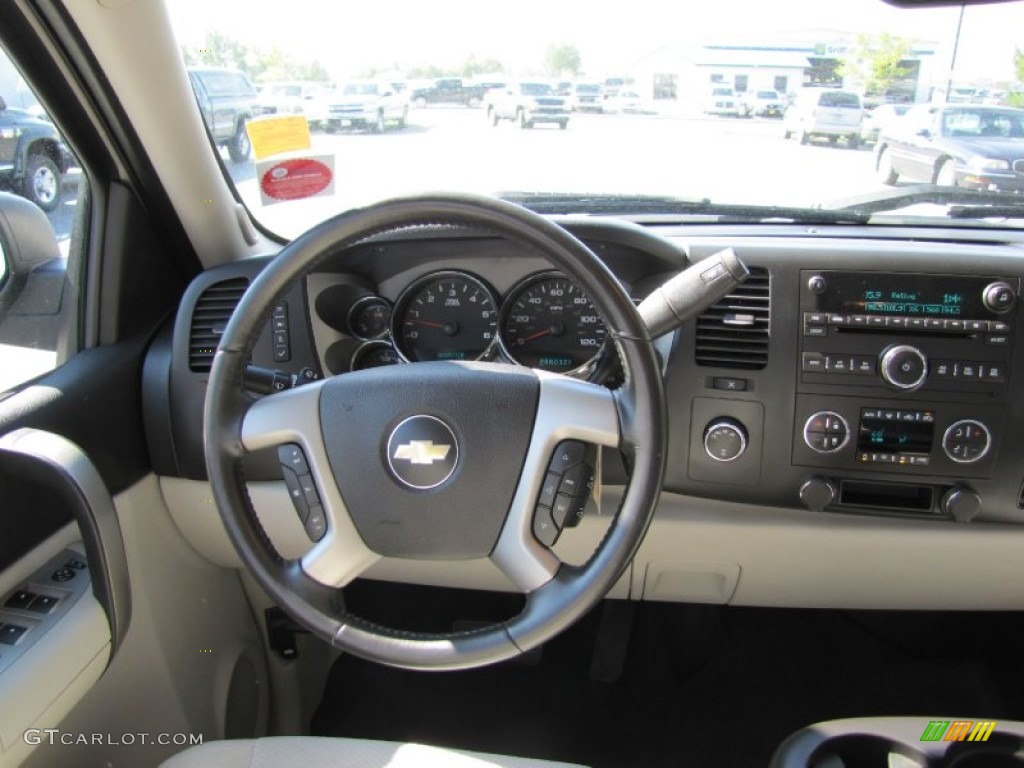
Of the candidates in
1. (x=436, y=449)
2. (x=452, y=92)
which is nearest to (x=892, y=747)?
(x=436, y=449)

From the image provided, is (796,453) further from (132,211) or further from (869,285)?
(132,211)

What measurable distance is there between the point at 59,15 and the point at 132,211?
0.50 metres

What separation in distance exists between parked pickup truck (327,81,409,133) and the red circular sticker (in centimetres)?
11

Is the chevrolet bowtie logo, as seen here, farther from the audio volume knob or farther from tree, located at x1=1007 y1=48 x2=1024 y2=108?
tree, located at x1=1007 y1=48 x2=1024 y2=108

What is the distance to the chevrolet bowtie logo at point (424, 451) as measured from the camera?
1426mm

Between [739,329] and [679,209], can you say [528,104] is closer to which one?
[679,209]

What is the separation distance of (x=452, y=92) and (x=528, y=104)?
0.21m

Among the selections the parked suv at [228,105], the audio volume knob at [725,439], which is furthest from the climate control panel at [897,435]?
the parked suv at [228,105]

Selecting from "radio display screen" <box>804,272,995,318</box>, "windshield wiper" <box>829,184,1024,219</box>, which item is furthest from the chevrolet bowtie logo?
"windshield wiper" <box>829,184,1024,219</box>

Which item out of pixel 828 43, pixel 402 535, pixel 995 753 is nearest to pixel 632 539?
pixel 402 535

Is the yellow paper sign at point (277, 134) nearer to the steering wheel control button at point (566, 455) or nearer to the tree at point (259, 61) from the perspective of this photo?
the tree at point (259, 61)

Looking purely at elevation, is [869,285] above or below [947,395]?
above

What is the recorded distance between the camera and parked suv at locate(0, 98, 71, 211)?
1.80m

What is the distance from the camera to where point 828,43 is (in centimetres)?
196
